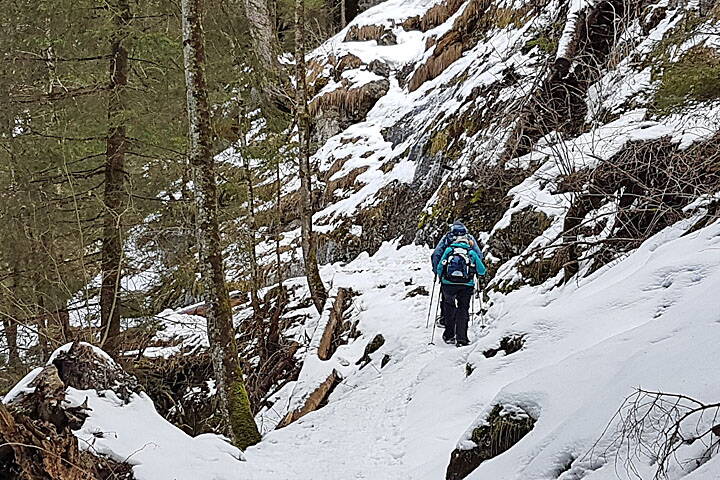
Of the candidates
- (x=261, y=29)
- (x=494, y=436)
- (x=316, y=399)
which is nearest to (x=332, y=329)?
(x=316, y=399)

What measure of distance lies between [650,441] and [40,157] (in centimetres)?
741

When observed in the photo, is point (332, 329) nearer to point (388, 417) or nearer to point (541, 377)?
point (388, 417)

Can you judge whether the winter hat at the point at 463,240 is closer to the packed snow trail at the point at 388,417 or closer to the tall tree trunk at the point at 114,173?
the packed snow trail at the point at 388,417

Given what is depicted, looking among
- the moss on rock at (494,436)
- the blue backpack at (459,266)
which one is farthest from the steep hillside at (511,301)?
the blue backpack at (459,266)

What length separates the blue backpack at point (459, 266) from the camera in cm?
655

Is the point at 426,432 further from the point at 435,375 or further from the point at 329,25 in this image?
the point at 329,25

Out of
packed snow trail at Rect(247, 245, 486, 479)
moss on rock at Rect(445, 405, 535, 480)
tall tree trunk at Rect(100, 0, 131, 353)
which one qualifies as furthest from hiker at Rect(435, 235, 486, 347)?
tall tree trunk at Rect(100, 0, 131, 353)

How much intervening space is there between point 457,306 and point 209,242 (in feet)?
10.5

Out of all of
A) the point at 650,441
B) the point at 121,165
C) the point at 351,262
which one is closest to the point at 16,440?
the point at 650,441

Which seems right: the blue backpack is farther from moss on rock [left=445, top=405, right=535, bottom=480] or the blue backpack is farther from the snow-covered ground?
moss on rock [left=445, top=405, right=535, bottom=480]

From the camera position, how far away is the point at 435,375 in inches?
227

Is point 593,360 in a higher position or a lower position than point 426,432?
higher

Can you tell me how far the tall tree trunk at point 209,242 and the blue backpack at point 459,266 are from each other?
277cm

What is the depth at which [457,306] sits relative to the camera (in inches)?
262
